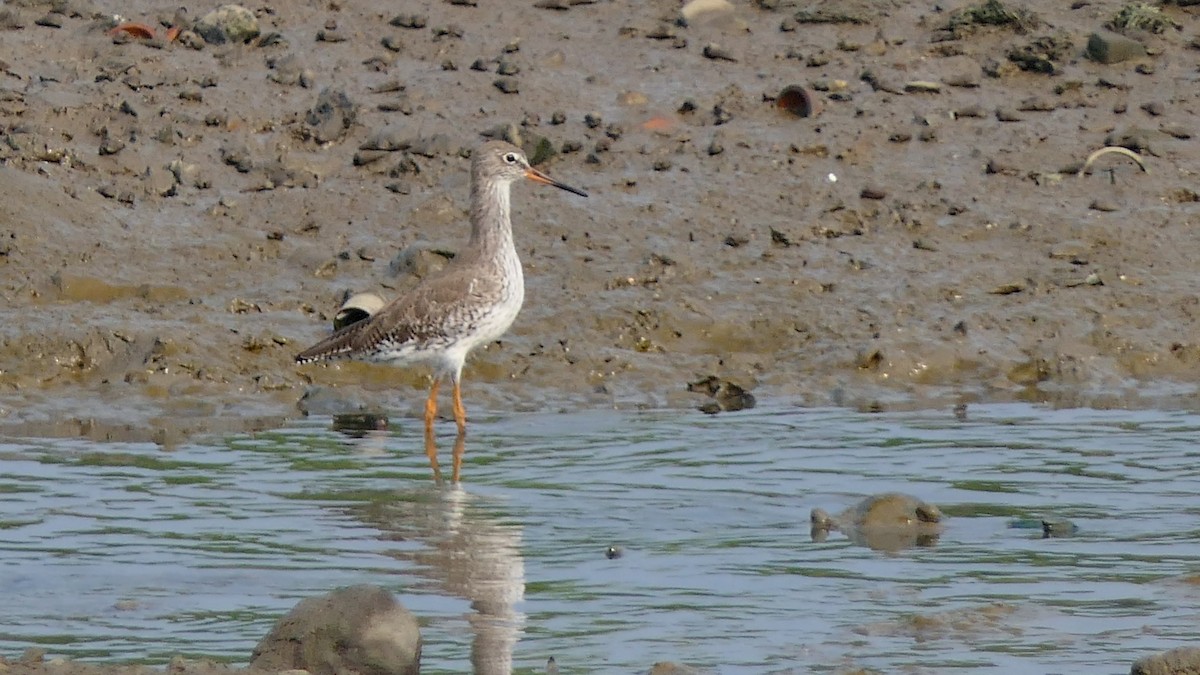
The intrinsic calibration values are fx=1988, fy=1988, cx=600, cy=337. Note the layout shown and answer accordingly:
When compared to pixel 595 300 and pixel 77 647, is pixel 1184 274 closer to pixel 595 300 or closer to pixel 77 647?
pixel 595 300

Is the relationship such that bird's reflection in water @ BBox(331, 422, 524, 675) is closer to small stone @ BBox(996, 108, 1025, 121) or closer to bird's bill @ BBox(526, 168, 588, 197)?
bird's bill @ BBox(526, 168, 588, 197)

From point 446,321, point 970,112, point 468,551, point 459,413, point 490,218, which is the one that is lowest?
point 459,413

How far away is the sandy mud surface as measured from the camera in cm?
1161

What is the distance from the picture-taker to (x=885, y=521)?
855 centimetres

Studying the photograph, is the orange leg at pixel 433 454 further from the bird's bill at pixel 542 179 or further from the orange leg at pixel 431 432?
the bird's bill at pixel 542 179

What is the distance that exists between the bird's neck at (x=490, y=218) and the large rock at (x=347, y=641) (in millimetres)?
5384

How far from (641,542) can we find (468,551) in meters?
0.73

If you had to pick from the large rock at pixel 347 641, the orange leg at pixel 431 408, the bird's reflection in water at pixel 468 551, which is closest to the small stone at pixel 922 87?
the orange leg at pixel 431 408

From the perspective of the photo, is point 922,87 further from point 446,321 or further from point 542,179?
point 446,321

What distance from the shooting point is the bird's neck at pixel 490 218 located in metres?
11.7

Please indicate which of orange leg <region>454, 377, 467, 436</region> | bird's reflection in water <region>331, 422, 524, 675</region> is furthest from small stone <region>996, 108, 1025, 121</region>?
bird's reflection in water <region>331, 422, 524, 675</region>

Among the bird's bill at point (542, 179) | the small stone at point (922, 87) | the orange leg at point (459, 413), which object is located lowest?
the orange leg at point (459, 413)

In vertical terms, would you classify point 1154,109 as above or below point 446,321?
above

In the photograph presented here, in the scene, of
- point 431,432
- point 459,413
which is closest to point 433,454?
point 431,432
